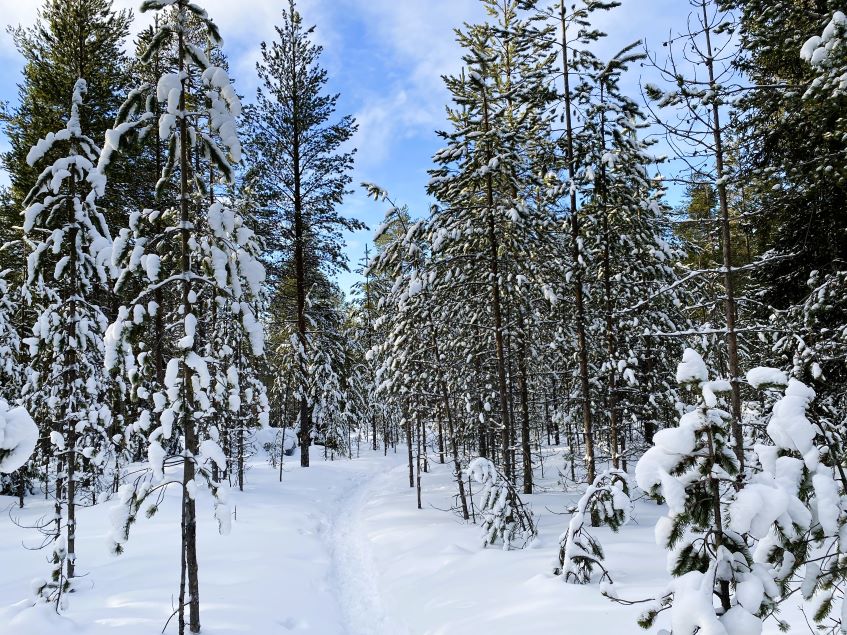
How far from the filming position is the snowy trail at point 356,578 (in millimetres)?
6875

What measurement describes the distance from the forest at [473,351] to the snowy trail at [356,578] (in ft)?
0.25

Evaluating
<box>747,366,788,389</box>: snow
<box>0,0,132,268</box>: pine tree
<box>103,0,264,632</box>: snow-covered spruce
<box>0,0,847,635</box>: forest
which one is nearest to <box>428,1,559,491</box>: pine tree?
<box>0,0,847,635</box>: forest

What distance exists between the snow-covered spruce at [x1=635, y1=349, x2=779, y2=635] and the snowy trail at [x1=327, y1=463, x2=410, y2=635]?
4.98 metres

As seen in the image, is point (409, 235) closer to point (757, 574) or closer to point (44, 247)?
point (44, 247)

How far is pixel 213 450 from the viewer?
5.72 meters

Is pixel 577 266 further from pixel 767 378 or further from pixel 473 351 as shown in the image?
pixel 767 378

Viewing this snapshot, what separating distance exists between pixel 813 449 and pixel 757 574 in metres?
0.80

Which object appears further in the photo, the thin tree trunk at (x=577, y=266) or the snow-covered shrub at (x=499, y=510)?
the thin tree trunk at (x=577, y=266)

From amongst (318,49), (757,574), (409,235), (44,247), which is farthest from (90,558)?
(318,49)

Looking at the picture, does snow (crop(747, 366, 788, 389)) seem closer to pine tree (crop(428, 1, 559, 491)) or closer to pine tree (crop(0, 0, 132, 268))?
pine tree (crop(428, 1, 559, 491))

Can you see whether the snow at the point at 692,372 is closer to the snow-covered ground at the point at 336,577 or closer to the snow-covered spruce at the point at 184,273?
the snow-covered ground at the point at 336,577

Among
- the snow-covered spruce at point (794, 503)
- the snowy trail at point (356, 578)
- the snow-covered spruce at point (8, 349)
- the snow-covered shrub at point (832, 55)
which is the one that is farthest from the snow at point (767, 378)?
the snow-covered spruce at point (8, 349)

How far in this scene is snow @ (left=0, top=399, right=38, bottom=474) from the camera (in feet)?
8.05

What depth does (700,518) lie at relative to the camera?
2.79 metres
